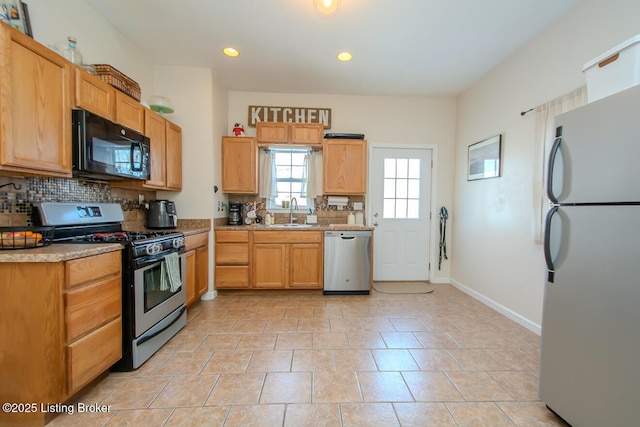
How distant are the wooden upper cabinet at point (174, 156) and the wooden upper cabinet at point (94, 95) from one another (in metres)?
0.75

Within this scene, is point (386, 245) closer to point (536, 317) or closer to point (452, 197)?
point (452, 197)

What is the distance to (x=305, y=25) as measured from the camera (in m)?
2.34

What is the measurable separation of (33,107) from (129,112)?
840 millimetres

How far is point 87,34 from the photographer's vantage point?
2199 mm

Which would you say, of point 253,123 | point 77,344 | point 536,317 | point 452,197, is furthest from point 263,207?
point 536,317

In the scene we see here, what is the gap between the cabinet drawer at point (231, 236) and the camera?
3.22 m

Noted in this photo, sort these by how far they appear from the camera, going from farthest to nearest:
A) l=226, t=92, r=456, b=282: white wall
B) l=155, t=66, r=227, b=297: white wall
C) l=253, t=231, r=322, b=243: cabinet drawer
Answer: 1. l=226, t=92, r=456, b=282: white wall
2. l=253, t=231, r=322, b=243: cabinet drawer
3. l=155, t=66, r=227, b=297: white wall

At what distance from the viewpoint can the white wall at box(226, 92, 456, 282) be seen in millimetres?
3859

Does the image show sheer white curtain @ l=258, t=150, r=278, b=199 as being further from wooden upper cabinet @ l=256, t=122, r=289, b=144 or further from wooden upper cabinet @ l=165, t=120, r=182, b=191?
wooden upper cabinet @ l=165, t=120, r=182, b=191

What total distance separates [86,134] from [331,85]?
9.26 ft

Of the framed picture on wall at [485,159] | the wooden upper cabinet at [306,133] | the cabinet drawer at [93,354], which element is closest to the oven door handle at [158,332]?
the cabinet drawer at [93,354]

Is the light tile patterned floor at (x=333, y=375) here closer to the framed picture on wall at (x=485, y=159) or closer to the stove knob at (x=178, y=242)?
the stove knob at (x=178, y=242)

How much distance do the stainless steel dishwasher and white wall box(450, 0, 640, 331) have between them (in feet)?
4.84

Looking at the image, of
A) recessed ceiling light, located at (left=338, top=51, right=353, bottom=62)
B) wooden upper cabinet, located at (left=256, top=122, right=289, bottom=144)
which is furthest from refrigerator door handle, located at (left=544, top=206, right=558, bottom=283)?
wooden upper cabinet, located at (left=256, top=122, right=289, bottom=144)
